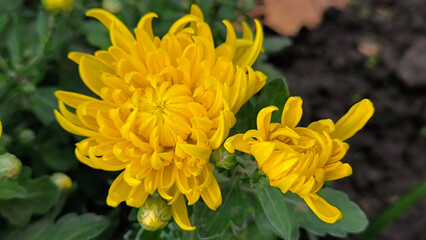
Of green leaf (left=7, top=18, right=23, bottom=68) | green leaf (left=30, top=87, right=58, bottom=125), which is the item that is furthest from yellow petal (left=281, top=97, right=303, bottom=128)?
Answer: green leaf (left=7, top=18, right=23, bottom=68)

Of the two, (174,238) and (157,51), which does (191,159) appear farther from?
(174,238)

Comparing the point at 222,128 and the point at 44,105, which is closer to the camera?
the point at 222,128

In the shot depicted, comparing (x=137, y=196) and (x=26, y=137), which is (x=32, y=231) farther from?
(x=137, y=196)

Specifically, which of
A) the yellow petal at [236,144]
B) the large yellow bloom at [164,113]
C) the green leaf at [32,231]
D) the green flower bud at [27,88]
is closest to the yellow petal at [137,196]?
the large yellow bloom at [164,113]

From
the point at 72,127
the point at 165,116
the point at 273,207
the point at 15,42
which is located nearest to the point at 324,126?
the point at 273,207

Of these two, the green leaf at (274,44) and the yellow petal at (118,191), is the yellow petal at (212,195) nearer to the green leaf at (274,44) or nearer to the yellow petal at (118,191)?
the yellow petal at (118,191)
